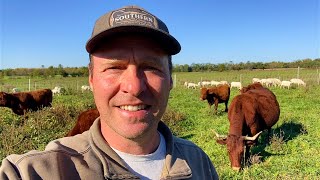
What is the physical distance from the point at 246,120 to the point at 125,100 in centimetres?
809

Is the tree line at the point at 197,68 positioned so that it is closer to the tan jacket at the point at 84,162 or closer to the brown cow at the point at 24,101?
the brown cow at the point at 24,101

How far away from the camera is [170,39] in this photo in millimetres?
1682

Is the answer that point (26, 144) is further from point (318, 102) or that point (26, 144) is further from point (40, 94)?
point (318, 102)

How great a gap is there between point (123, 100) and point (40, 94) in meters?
16.4

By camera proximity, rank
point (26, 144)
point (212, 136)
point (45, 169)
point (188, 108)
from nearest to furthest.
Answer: point (45, 169)
point (26, 144)
point (212, 136)
point (188, 108)

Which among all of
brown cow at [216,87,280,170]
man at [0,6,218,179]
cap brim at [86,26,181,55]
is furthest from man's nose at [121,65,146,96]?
brown cow at [216,87,280,170]

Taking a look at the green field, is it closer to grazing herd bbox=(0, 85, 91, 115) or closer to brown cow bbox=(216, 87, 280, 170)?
brown cow bbox=(216, 87, 280, 170)

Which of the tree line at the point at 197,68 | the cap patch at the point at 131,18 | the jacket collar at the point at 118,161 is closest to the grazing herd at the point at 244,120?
the jacket collar at the point at 118,161

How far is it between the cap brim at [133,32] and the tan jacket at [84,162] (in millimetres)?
430

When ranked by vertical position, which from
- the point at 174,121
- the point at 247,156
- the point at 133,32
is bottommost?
the point at 247,156

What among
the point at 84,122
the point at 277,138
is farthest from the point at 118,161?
the point at 277,138

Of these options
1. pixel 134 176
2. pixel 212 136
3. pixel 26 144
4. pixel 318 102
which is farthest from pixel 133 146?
pixel 318 102

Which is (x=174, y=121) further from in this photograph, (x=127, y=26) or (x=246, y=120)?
(x=127, y=26)

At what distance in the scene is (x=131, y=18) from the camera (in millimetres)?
1588
